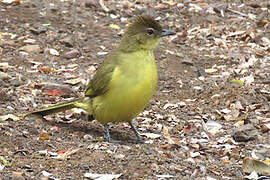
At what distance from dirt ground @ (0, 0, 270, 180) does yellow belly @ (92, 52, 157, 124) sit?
13.7 inches

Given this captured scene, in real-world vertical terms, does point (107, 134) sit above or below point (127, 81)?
below

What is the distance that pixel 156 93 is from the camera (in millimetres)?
7777

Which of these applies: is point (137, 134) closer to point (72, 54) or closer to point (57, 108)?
point (57, 108)

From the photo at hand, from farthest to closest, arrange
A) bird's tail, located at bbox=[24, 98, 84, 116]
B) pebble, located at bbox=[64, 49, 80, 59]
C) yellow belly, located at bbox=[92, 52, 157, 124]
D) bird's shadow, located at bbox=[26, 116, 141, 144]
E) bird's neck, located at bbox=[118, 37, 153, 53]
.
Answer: pebble, located at bbox=[64, 49, 80, 59] → bird's tail, located at bbox=[24, 98, 84, 116] → bird's shadow, located at bbox=[26, 116, 141, 144] → bird's neck, located at bbox=[118, 37, 153, 53] → yellow belly, located at bbox=[92, 52, 157, 124]

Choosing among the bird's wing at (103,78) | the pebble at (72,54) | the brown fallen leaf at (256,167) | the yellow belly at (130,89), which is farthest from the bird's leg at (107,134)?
the pebble at (72,54)

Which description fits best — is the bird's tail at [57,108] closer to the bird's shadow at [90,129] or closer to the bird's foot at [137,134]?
the bird's shadow at [90,129]

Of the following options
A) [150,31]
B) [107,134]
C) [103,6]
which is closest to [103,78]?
[107,134]

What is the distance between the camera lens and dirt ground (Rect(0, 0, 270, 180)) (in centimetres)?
539

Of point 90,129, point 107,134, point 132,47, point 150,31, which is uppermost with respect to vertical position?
point 150,31

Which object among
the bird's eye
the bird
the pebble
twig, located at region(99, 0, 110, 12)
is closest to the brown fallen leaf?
the bird

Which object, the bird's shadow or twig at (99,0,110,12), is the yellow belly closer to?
the bird's shadow

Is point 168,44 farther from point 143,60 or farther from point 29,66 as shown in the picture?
point 143,60

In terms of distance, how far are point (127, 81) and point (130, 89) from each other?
9 cm

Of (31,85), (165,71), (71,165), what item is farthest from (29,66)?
(71,165)
